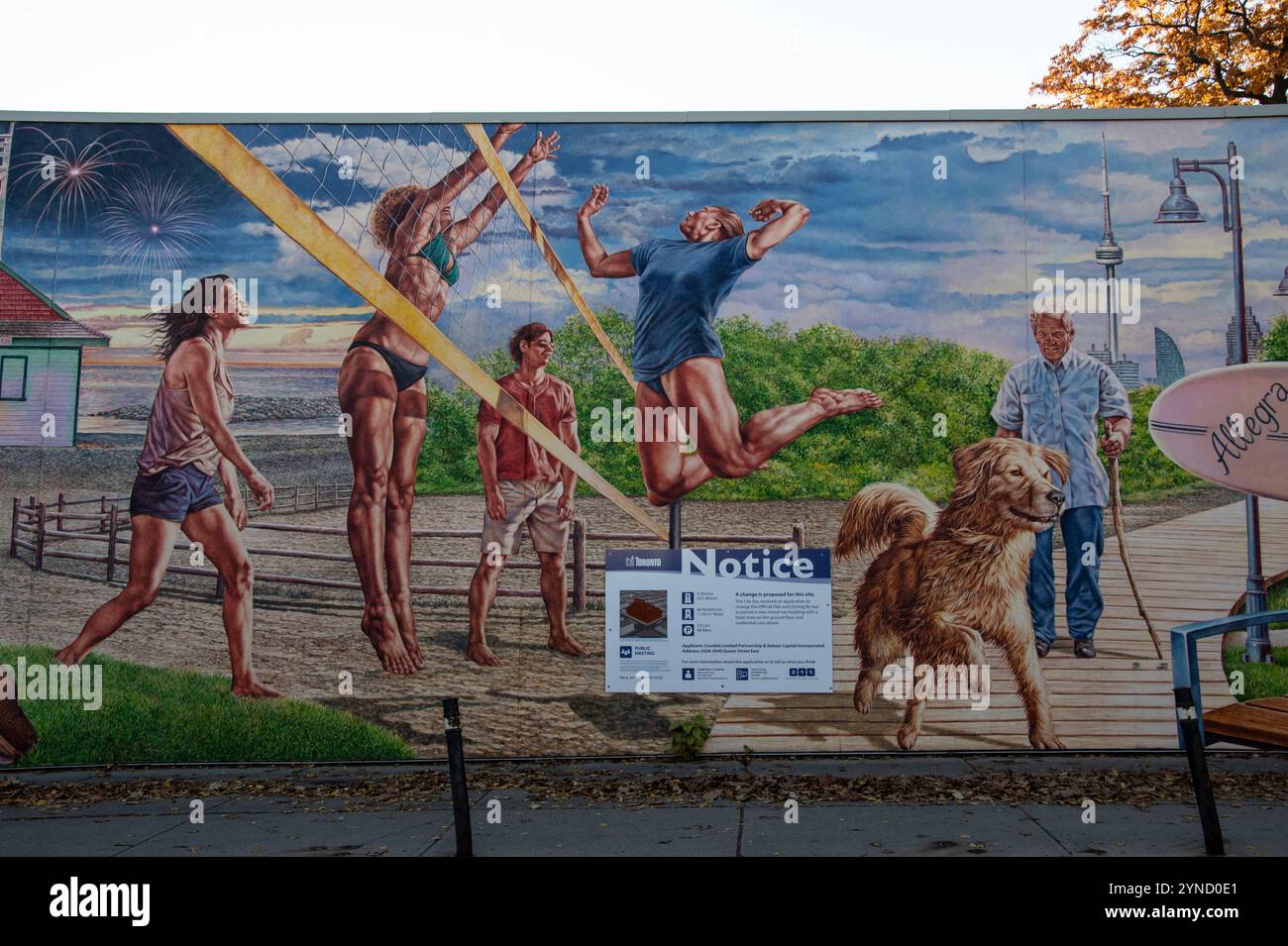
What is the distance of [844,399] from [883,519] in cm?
114

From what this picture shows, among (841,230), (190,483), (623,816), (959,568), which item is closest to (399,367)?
(190,483)

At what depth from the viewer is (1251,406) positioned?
34.6 ft

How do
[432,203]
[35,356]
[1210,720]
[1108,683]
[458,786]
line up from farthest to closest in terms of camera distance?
1. [35,356]
2. [432,203]
3. [1108,683]
4. [1210,720]
5. [458,786]

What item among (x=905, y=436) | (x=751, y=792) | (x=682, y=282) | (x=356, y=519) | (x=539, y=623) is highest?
(x=682, y=282)

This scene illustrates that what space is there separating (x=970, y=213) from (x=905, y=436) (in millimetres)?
2163

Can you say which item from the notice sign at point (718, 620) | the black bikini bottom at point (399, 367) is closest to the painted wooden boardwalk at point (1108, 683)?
the notice sign at point (718, 620)

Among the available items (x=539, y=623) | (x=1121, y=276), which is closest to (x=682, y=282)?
(x=539, y=623)

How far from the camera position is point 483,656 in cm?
1044

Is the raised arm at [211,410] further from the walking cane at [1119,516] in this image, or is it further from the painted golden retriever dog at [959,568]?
the walking cane at [1119,516]

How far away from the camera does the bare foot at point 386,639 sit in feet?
34.3

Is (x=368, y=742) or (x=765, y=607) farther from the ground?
(x=765, y=607)

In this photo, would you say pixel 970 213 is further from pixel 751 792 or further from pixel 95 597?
pixel 95 597

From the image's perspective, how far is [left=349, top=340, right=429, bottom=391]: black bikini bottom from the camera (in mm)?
10617

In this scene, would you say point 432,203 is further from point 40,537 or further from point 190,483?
point 40,537
